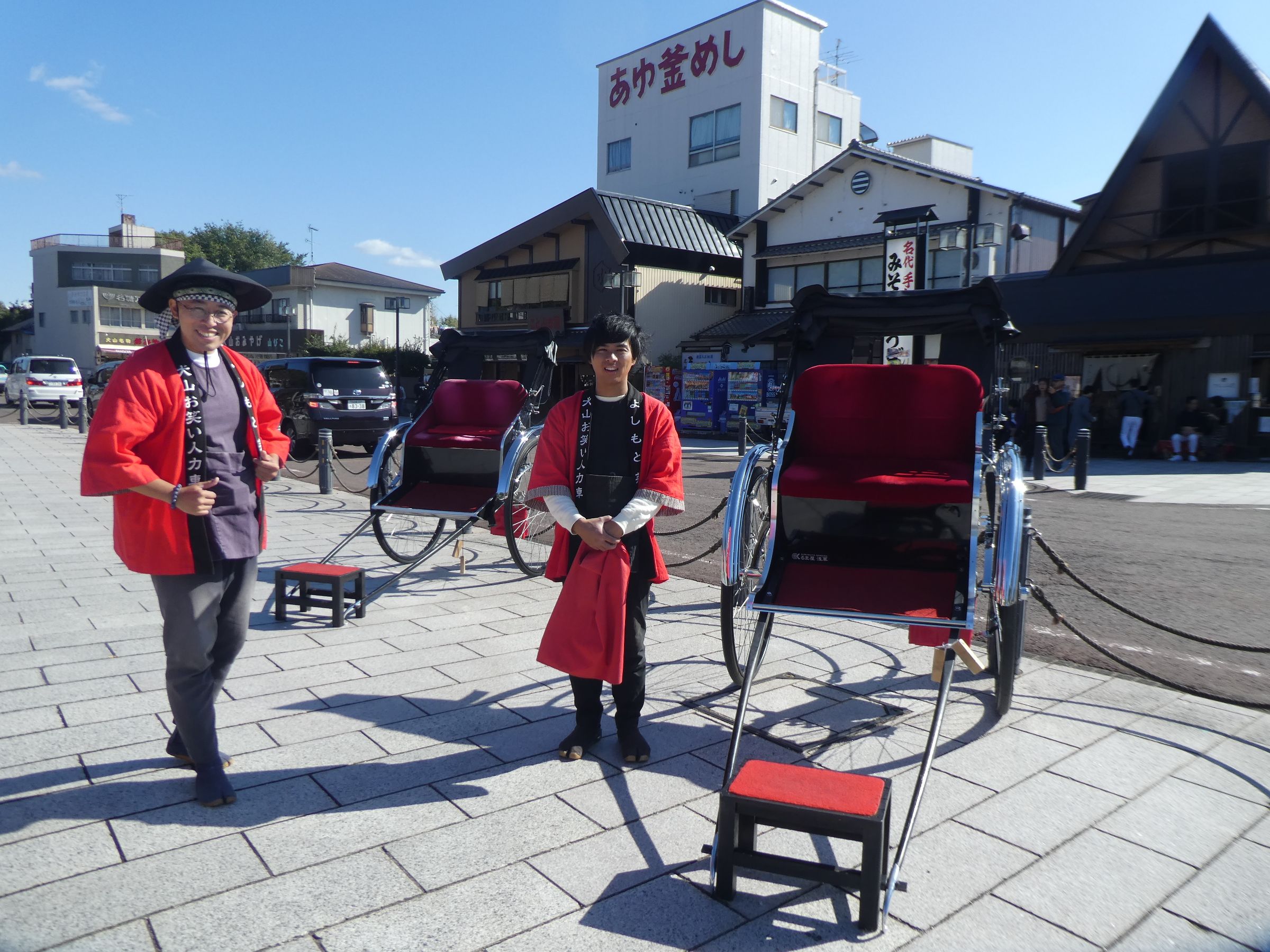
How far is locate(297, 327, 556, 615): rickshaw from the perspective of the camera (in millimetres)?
5945

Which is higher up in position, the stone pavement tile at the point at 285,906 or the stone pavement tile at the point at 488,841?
the stone pavement tile at the point at 285,906

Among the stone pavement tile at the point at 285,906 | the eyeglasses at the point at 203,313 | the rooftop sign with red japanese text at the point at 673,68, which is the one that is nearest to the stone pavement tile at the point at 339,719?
the stone pavement tile at the point at 285,906

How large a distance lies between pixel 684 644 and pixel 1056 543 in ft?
16.2

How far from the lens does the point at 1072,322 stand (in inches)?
722

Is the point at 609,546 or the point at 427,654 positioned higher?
the point at 609,546

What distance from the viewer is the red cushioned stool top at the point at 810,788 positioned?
2305 millimetres

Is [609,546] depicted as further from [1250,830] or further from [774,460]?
[1250,830]

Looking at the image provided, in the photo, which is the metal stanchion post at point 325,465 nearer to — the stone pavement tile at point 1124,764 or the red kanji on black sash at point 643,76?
the stone pavement tile at point 1124,764

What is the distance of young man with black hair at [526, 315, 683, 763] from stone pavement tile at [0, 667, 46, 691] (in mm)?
2395

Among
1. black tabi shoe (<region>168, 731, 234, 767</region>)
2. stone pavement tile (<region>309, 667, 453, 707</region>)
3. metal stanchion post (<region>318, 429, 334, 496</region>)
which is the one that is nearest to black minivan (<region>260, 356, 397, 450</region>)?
metal stanchion post (<region>318, 429, 334, 496</region>)

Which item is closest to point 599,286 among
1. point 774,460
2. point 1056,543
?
point 1056,543

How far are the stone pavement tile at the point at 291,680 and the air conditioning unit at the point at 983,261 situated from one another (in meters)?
19.4

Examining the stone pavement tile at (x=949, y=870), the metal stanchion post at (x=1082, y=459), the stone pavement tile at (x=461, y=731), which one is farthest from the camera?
the metal stanchion post at (x=1082, y=459)

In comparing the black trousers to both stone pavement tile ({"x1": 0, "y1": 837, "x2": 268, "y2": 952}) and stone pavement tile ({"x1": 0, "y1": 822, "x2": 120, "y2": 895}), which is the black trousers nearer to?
stone pavement tile ({"x1": 0, "y1": 837, "x2": 268, "y2": 952})
